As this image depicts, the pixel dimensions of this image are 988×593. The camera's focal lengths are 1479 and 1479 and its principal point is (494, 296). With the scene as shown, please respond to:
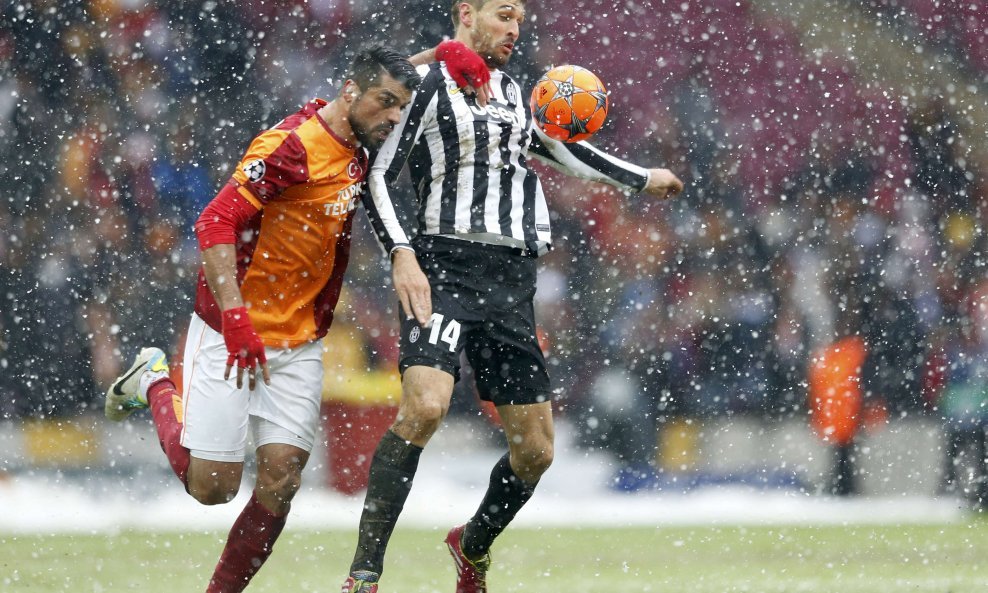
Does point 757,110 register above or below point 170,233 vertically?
above

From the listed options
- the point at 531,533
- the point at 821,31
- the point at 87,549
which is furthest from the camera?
the point at 821,31

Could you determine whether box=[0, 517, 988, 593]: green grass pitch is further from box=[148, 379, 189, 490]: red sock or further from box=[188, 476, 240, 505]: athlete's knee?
box=[188, 476, 240, 505]: athlete's knee

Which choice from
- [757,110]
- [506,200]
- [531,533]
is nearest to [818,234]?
[757,110]

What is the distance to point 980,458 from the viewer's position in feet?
27.2

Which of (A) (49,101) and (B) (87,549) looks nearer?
(B) (87,549)

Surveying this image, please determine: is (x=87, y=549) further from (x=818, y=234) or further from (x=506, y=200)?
(x=818, y=234)

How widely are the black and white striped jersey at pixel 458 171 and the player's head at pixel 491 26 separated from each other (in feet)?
0.33

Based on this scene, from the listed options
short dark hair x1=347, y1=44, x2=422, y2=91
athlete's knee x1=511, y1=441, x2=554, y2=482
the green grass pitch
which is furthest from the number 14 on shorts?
the green grass pitch

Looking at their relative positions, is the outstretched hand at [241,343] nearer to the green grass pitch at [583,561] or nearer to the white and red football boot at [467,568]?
the white and red football boot at [467,568]

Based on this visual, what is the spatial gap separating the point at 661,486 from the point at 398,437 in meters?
4.79

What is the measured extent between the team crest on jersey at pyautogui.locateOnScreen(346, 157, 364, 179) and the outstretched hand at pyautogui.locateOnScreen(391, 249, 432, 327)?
0.27 m

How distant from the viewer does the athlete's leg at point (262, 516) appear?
419 centimetres

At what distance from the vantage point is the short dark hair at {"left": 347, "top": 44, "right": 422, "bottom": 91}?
13.4 feet

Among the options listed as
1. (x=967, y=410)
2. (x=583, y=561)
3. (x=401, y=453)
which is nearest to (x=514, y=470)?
(x=401, y=453)
